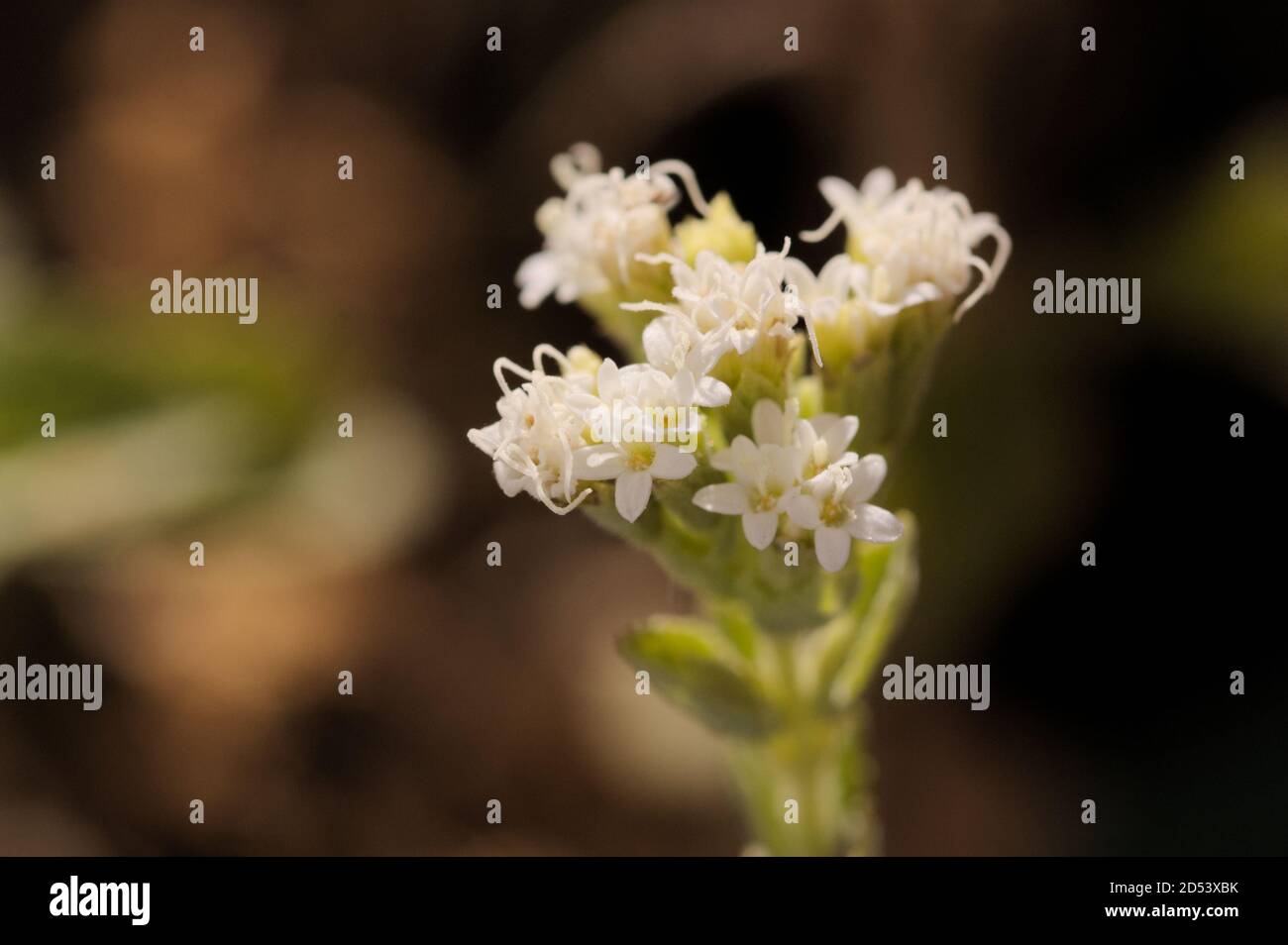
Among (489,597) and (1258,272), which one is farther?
(489,597)

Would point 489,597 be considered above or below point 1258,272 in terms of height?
below

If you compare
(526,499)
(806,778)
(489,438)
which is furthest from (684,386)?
(526,499)

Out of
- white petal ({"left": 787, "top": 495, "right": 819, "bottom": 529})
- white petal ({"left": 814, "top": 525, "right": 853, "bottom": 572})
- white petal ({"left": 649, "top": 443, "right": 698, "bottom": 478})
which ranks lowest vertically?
white petal ({"left": 814, "top": 525, "right": 853, "bottom": 572})

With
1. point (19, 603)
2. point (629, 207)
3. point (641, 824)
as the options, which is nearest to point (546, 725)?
point (641, 824)

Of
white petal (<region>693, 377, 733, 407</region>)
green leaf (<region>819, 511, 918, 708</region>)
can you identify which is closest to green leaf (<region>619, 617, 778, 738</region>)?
green leaf (<region>819, 511, 918, 708</region>)

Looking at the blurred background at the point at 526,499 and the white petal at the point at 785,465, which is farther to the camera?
the blurred background at the point at 526,499

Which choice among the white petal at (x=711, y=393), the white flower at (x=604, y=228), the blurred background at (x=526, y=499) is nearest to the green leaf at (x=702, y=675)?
the white petal at (x=711, y=393)

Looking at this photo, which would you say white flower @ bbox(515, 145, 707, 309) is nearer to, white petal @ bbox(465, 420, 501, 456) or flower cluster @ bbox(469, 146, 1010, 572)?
flower cluster @ bbox(469, 146, 1010, 572)

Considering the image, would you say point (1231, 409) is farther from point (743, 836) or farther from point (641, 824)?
point (641, 824)

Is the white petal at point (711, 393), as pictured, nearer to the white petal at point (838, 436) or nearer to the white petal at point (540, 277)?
the white petal at point (838, 436)
